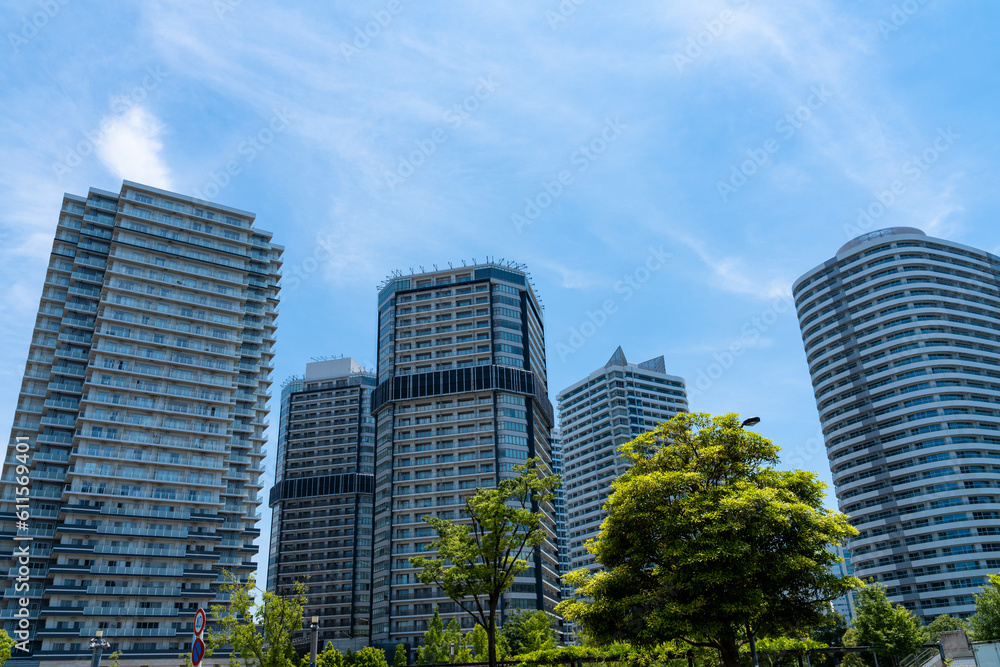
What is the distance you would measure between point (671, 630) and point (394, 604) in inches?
3283

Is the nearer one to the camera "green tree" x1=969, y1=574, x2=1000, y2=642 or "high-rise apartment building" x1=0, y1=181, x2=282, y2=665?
"green tree" x1=969, y1=574, x2=1000, y2=642

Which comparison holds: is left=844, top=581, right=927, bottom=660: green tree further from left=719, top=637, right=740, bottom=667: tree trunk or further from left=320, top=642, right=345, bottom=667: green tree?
left=320, top=642, right=345, bottom=667: green tree

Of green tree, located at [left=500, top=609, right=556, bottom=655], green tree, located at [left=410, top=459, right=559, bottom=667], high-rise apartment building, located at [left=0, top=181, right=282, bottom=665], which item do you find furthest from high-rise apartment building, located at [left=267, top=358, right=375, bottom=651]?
green tree, located at [left=410, top=459, right=559, bottom=667]

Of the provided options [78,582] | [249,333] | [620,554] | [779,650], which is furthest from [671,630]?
[249,333]

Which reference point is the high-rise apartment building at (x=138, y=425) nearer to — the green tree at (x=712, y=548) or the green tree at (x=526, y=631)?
the green tree at (x=526, y=631)

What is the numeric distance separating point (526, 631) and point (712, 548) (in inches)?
2118

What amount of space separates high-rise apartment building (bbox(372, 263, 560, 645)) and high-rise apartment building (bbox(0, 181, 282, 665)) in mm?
21896

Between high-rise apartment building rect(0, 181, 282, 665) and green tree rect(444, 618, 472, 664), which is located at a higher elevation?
high-rise apartment building rect(0, 181, 282, 665)

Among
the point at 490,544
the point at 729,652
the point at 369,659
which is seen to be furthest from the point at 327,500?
the point at 729,652

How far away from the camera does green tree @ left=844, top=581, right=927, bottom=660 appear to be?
53250 mm

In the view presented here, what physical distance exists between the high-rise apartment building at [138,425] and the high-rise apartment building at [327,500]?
1974 inches

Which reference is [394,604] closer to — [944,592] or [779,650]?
[779,650]

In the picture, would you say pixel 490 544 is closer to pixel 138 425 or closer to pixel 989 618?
pixel 989 618

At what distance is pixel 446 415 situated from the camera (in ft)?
385
